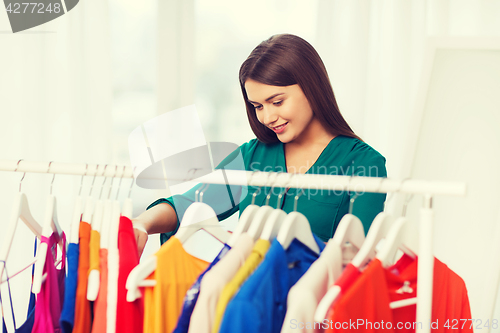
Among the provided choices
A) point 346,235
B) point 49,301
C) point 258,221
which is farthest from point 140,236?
point 346,235

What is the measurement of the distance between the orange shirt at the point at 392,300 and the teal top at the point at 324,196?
34cm

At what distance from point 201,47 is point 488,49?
1330 mm

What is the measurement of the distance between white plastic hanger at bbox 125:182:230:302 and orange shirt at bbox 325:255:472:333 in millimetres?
334

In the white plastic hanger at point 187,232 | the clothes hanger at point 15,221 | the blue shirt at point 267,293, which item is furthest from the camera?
the clothes hanger at point 15,221

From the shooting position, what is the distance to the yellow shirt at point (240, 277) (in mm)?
679

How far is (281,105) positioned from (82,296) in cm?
74

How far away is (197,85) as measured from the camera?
7.30ft

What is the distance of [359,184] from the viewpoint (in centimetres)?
80

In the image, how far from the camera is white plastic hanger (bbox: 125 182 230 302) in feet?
2.48

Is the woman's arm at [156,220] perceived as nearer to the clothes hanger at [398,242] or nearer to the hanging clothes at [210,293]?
the hanging clothes at [210,293]

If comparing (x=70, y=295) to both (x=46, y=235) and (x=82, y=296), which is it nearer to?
(x=82, y=296)

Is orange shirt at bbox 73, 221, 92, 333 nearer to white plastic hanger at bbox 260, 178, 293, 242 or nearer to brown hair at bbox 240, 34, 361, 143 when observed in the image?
white plastic hanger at bbox 260, 178, 293, 242

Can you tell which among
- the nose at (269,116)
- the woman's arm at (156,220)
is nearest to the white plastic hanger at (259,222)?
the woman's arm at (156,220)

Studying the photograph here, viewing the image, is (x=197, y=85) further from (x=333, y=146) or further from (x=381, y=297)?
(x=381, y=297)
